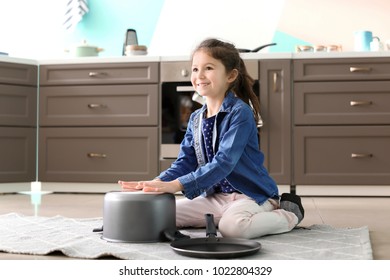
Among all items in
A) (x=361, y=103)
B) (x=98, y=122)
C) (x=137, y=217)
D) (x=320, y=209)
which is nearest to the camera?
(x=137, y=217)

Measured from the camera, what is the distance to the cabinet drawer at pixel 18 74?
11.8 ft

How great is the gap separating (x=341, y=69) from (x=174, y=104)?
3.41ft

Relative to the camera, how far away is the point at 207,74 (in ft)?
6.14

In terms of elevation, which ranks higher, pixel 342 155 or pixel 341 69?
pixel 341 69

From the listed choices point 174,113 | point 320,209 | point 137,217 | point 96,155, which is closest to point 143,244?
point 137,217

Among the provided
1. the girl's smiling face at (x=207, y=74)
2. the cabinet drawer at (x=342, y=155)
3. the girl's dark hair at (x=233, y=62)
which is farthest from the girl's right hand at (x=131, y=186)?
the cabinet drawer at (x=342, y=155)

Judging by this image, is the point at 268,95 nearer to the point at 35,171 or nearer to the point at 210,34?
the point at 210,34

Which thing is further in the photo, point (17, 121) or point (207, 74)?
point (17, 121)

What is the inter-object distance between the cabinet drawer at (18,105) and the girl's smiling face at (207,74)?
6.78 feet

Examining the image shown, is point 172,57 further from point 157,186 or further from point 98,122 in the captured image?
point 157,186

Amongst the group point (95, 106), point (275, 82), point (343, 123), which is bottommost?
point (343, 123)

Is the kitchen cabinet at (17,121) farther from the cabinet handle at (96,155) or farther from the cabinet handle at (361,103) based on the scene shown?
the cabinet handle at (361,103)

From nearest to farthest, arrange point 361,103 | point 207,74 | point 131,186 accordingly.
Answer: point 131,186
point 207,74
point 361,103

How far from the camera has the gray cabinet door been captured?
342 centimetres
